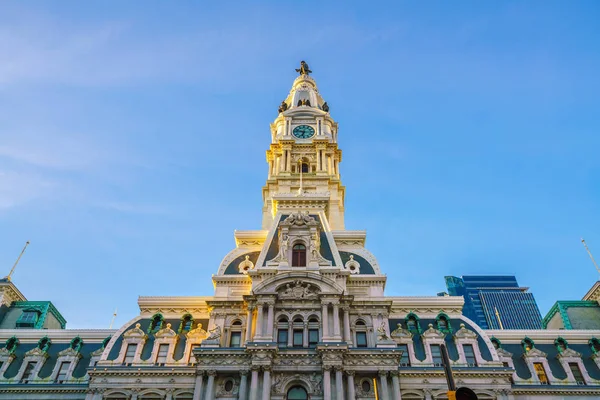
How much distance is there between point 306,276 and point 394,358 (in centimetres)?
1058

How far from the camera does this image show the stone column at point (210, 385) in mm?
40938

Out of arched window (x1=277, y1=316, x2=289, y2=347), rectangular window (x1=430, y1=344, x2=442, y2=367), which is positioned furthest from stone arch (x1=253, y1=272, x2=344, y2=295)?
rectangular window (x1=430, y1=344, x2=442, y2=367)

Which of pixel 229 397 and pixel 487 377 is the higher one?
pixel 487 377

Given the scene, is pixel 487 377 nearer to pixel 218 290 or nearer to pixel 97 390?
pixel 218 290

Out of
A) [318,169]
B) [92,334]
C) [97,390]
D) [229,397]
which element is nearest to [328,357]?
[229,397]

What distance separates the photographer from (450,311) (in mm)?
51594

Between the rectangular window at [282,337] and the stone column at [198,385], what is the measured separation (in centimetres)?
700

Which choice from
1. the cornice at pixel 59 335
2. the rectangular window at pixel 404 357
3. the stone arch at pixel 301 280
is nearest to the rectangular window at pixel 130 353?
the cornice at pixel 59 335

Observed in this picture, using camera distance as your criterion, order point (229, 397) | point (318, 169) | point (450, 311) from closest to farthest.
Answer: point (229, 397)
point (450, 311)
point (318, 169)

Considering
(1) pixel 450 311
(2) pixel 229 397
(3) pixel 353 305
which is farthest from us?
(1) pixel 450 311

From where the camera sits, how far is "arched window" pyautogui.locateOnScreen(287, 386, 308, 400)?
4100 cm

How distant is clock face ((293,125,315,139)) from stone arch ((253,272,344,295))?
42.5 metres

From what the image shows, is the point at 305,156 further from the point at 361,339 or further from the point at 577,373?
the point at 577,373

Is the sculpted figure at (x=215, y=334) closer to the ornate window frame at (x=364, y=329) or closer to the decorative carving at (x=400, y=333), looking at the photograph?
the ornate window frame at (x=364, y=329)
